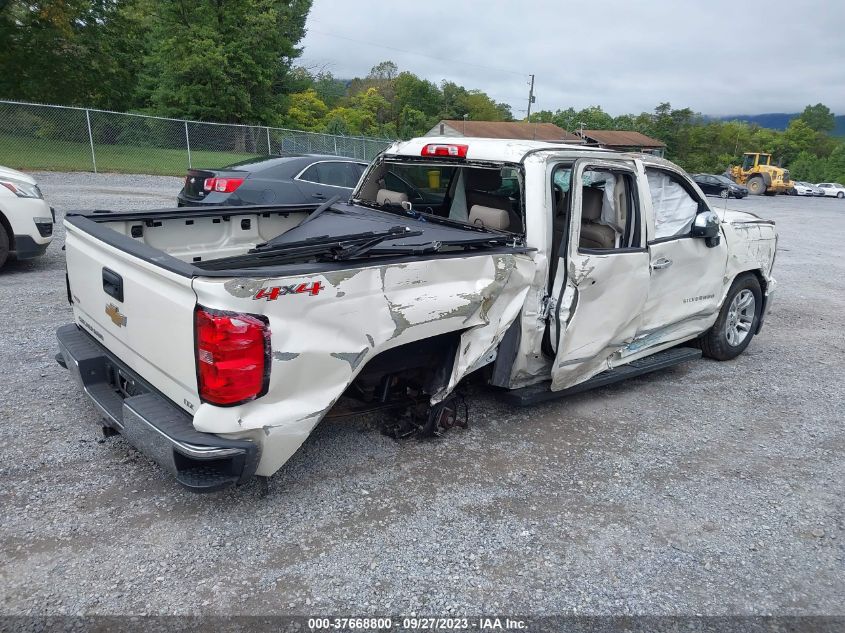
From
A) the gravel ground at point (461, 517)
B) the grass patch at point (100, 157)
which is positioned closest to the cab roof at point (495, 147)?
the gravel ground at point (461, 517)

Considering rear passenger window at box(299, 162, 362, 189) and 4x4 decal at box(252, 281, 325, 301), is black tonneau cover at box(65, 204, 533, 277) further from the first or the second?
rear passenger window at box(299, 162, 362, 189)

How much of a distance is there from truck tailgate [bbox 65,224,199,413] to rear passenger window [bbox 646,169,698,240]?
3.37 m

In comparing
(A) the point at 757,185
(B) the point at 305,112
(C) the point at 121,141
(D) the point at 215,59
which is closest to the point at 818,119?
(A) the point at 757,185

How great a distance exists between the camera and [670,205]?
4805 millimetres

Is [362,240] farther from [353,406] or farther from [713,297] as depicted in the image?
[713,297]

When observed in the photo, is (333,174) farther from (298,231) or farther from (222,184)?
(298,231)

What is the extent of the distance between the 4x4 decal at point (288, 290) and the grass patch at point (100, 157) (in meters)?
19.2

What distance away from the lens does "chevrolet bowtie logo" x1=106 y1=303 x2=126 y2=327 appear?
3143mm

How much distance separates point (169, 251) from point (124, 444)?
1320 millimetres

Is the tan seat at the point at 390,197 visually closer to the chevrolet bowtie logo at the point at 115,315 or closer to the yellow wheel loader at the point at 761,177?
the chevrolet bowtie logo at the point at 115,315

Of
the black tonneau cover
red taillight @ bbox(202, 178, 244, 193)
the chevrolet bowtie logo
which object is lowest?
the chevrolet bowtie logo

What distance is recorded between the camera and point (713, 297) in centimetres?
520

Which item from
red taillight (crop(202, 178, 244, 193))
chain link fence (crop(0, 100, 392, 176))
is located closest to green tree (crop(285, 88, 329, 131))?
chain link fence (crop(0, 100, 392, 176))

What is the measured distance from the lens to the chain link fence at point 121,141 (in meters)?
18.4
